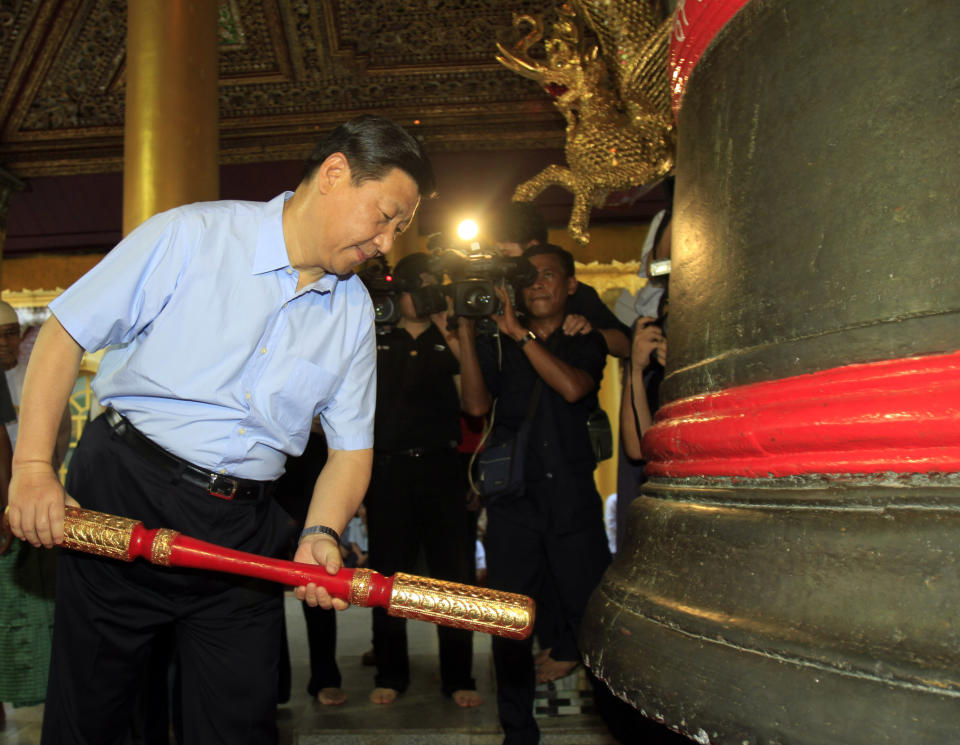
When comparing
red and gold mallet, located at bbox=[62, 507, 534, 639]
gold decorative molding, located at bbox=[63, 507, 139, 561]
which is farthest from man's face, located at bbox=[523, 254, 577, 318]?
gold decorative molding, located at bbox=[63, 507, 139, 561]

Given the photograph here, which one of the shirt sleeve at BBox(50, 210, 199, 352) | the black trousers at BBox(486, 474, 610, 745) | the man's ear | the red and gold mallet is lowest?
the black trousers at BBox(486, 474, 610, 745)

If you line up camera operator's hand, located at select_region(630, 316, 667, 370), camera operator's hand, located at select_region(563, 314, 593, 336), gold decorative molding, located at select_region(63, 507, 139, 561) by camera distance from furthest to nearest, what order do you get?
camera operator's hand, located at select_region(563, 314, 593, 336) → camera operator's hand, located at select_region(630, 316, 667, 370) → gold decorative molding, located at select_region(63, 507, 139, 561)

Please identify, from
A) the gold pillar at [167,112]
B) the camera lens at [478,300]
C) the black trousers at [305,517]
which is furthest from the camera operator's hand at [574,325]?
the gold pillar at [167,112]

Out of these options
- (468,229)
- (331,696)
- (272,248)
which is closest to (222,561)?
(272,248)

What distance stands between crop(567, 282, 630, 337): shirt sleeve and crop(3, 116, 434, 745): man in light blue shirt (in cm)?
164

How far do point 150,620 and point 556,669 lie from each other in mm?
1735

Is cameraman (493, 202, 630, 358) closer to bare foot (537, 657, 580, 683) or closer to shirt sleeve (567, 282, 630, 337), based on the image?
shirt sleeve (567, 282, 630, 337)

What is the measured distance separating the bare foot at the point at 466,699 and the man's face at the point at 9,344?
249 cm

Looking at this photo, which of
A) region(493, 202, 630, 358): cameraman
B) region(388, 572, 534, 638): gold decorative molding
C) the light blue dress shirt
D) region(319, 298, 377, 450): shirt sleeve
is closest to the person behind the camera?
region(388, 572, 534, 638): gold decorative molding

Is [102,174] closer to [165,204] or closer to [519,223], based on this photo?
[165,204]

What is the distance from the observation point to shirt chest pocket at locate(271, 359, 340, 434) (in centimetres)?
155

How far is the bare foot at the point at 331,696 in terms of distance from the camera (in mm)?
2934

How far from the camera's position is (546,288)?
9.66 ft

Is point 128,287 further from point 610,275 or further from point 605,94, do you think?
point 610,275
